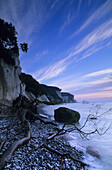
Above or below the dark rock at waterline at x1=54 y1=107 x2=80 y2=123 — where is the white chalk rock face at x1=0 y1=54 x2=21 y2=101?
above

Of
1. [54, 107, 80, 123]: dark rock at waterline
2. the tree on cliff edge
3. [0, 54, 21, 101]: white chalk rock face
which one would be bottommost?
[54, 107, 80, 123]: dark rock at waterline

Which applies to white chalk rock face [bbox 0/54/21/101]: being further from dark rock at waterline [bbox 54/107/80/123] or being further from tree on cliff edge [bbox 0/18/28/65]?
dark rock at waterline [bbox 54/107/80/123]

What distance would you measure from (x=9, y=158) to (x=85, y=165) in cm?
228

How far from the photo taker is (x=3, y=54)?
49.9ft

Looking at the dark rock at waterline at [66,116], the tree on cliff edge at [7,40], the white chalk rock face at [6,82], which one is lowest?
the dark rock at waterline at [66,116]

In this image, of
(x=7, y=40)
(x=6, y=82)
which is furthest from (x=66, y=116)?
(x=7, y=40)

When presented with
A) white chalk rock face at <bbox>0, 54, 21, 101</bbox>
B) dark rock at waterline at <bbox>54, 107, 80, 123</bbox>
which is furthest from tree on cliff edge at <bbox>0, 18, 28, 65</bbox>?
dark rock at waterline at <bbox>54, 107, 80, 123</bbox>

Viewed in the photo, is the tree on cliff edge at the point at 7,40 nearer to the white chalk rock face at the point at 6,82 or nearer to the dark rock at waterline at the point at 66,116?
the white chalk rock face at the point at 6,82

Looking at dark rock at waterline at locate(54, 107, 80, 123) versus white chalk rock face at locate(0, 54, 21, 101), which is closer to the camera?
dark rock at waterline at locate(54, 107, 80, 123)

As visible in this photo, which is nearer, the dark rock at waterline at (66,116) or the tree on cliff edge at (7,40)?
the dark rock at waterline at (66,116)

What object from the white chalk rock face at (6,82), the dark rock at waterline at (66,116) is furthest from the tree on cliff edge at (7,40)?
the dark rock at waterline at (66,116)

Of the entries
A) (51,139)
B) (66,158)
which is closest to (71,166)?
(66,158)

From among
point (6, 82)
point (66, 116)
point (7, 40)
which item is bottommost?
point (66, 116)

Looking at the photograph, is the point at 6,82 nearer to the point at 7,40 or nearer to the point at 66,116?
the point at 7,40
